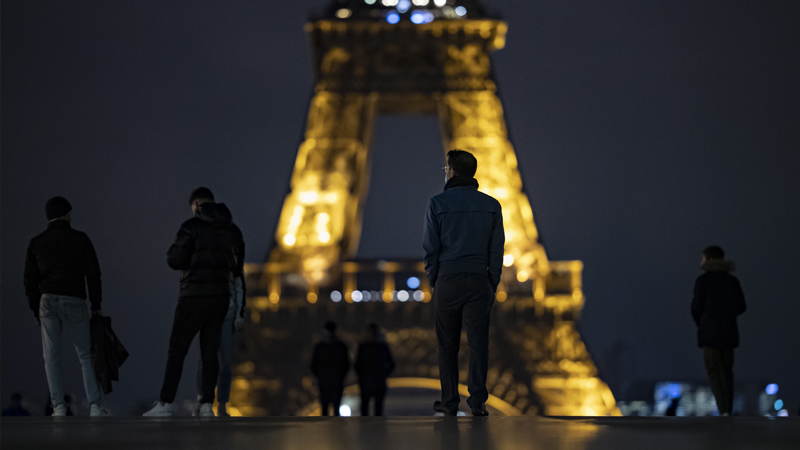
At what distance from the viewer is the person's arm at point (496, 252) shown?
19.7ft

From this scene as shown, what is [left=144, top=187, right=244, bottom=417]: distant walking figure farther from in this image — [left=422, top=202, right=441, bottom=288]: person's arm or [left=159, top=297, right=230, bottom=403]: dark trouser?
[left=422, top=202, right=441, bottom=288]: person's arm

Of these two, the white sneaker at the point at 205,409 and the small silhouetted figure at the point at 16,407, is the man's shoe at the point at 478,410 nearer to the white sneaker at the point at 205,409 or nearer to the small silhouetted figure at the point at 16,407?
the white sneaker at the point at 205,409

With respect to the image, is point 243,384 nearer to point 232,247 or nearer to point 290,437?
point 232,247

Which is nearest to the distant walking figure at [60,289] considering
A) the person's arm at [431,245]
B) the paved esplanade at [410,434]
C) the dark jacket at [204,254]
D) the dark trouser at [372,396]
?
the dark jacket at [204,254]

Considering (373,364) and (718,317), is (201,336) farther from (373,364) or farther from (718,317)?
(718,317)

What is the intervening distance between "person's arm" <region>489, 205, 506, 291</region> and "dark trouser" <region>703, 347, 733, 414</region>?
3044mm

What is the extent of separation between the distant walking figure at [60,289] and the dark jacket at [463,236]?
262 cm

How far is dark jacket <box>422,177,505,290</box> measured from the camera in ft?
19.6

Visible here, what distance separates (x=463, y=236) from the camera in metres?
5.96

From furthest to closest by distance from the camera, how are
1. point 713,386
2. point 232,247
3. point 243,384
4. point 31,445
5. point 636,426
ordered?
point 243,384, point 713,386, point 232,247, point 636,426, point 31,445

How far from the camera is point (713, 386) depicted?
8.23m

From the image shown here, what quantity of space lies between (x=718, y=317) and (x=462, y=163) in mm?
3203

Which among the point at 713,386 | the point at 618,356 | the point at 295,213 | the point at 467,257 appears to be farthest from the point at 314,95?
the point at 618,356

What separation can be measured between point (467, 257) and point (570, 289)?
15.1 meters
